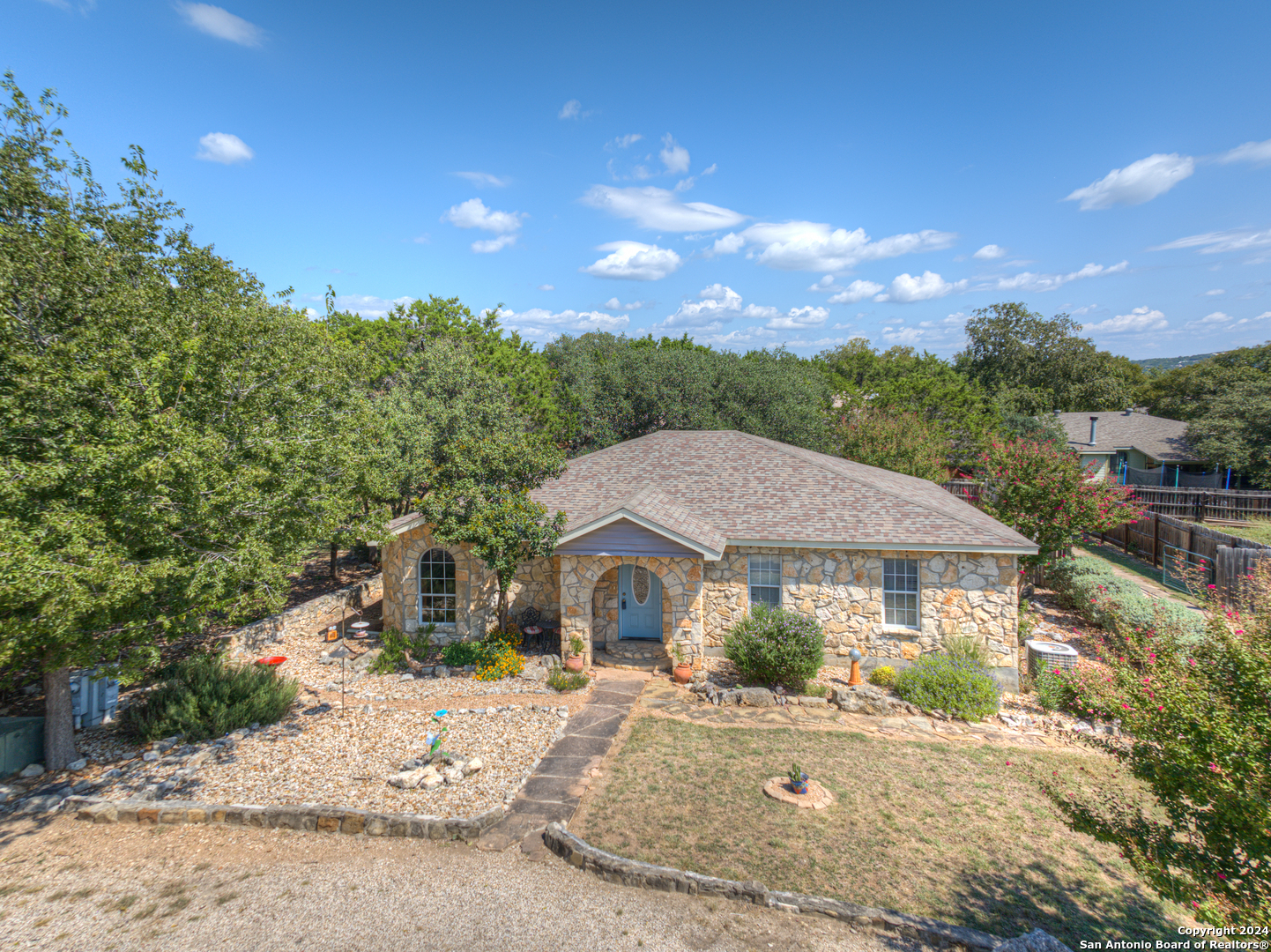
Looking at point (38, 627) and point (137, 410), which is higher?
point (137, 410)

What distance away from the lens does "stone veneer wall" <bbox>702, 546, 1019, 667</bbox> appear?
13.7 meters

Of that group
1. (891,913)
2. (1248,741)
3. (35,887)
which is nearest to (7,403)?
(35,887)

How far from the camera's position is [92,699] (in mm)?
10953

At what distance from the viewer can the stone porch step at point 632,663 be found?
14547mm

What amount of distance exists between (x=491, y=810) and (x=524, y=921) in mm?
1887

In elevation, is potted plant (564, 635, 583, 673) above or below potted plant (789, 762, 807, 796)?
above

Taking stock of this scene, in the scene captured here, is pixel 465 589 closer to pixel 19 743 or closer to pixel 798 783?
pixel 19 743

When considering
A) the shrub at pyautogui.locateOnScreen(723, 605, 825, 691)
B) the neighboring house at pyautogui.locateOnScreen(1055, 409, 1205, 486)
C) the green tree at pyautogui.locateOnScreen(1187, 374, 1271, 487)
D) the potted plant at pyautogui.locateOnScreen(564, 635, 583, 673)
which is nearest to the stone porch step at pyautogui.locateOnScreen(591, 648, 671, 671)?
the potted plant at pyautogui.locateOnScreen(564, 635, 583, 673)

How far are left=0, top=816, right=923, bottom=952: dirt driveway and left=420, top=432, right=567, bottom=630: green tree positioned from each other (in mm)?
6430

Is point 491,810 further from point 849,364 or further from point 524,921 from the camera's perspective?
point 849,364

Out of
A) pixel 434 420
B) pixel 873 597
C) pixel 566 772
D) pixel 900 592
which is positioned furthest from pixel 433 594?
pixel 900 592

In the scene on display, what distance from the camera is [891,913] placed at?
652cm

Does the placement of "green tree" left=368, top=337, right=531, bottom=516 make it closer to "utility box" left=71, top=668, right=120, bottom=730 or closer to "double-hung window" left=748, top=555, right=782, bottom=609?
"utility box" left=71, top=668, right=120, bottom=730

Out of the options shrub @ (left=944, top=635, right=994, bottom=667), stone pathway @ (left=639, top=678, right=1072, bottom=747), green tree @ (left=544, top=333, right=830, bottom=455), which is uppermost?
green tree @ (left=544, top=333, right=830, bottom=455)
